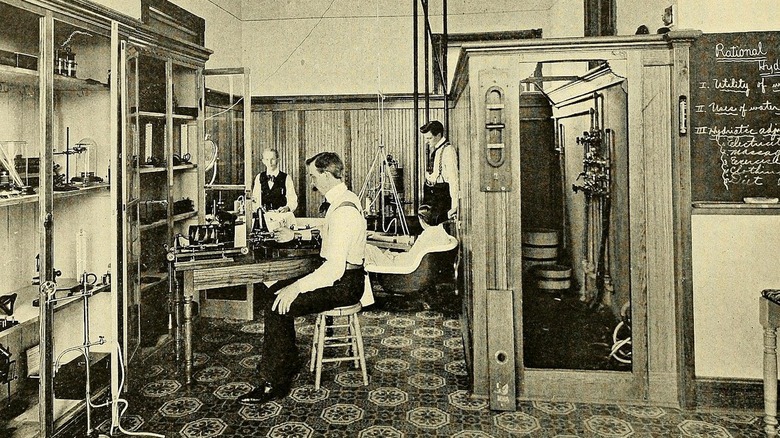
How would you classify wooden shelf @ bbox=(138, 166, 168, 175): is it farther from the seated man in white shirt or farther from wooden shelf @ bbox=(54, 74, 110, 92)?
the seated man in white shirt

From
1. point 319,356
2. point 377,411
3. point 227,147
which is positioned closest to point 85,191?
point 319,356

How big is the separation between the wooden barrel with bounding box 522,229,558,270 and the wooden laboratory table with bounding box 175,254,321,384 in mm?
1479

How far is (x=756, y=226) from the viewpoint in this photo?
11.9 ft

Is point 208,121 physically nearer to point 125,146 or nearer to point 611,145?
point 125,146

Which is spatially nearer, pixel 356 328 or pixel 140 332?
pixel 356 328

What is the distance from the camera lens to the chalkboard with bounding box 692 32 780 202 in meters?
3.61

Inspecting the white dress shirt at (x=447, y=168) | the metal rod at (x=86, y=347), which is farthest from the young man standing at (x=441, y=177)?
the metal rod at (x=86, y=347)

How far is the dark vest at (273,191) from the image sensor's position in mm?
6508

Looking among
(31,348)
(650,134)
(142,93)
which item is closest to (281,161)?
(142,93)

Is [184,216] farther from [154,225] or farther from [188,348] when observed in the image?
[188,348]

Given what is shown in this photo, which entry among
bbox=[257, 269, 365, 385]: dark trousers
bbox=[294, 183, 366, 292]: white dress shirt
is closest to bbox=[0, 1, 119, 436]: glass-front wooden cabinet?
bbox=[257, 269, 365, 385]: dark trousers

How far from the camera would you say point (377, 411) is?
3543 mm

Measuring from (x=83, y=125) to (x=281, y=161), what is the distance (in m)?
4.28

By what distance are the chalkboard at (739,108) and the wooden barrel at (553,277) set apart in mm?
1239
